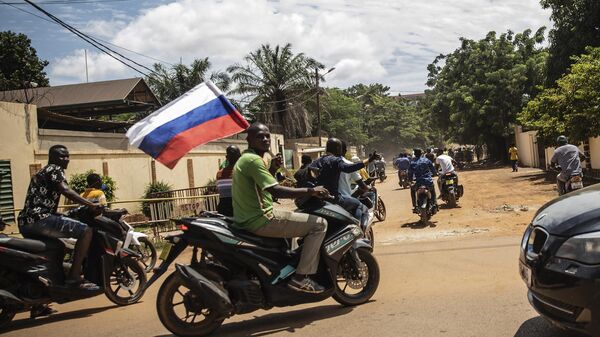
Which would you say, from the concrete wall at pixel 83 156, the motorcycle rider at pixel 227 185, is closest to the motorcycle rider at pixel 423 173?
the motorcycle rider at pixel 227 185

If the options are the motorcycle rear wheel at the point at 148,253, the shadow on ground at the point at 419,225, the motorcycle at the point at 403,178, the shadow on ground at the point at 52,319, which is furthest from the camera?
the motorcycle at the point at 403,178

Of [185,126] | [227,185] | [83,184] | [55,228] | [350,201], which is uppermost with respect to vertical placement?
[185,126]

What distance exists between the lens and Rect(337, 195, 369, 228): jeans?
25.3 ft

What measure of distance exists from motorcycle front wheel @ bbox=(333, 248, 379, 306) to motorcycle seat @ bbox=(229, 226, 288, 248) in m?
0.75

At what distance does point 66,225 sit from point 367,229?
4.17m

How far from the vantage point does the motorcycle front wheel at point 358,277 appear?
538cm

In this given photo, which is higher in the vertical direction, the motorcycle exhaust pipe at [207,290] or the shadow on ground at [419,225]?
the motorcycle exhaust pipe at [207,290]

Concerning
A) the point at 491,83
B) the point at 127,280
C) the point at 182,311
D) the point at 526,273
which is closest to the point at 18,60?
the point at 491,83

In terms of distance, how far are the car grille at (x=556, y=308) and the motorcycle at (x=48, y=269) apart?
172 inches

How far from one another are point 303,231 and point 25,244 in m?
2.82

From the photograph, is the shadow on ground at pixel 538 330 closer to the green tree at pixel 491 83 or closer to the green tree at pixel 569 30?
the green tree at pixel 569 30

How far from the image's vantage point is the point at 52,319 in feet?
20.0

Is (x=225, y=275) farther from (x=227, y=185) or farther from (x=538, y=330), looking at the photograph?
(x=227, y=185)

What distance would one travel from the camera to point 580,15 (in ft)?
89.4
